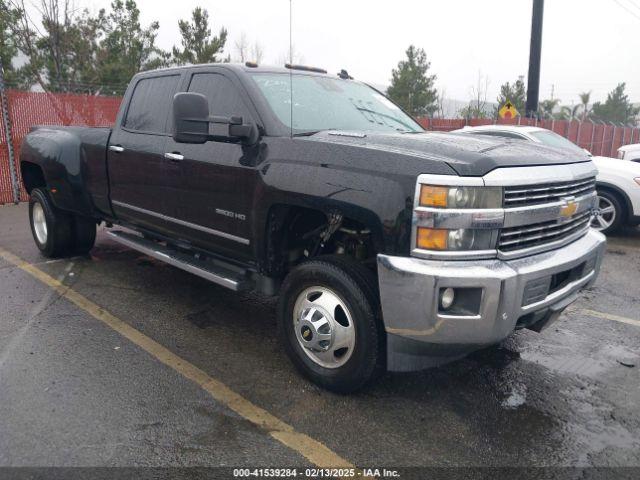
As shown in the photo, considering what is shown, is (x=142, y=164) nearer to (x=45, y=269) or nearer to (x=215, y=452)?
(x=45, y=269)

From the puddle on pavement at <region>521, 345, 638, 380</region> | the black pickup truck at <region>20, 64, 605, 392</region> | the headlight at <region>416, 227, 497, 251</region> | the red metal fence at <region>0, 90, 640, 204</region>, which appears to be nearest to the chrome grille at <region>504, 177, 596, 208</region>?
the black pickup truck at <region>20, 64, 605, 392</region>

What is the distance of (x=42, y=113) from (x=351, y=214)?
397 inches

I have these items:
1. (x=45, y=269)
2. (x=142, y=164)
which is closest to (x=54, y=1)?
(x=45, y=269)

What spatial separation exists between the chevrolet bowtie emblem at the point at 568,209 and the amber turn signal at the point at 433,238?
0.91 meters

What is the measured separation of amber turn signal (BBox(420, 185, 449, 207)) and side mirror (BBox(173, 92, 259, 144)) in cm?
135

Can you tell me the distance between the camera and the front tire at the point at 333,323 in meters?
3.08

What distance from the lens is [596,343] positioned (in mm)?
4277

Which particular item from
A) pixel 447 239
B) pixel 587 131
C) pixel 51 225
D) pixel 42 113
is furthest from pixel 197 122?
pixel 587 131

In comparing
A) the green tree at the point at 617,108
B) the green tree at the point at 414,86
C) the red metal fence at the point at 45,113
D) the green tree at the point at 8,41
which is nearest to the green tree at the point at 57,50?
the green tree at the point at 8,41

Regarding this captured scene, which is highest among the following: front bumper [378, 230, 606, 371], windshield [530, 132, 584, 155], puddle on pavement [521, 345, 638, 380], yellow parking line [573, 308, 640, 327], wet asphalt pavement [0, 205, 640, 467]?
windshield [530, 132, 584, 155]

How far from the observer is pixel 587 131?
23.5 m

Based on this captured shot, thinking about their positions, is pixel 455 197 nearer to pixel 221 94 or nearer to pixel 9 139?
pixel 221 94

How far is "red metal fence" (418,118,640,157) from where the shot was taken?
18203 mm

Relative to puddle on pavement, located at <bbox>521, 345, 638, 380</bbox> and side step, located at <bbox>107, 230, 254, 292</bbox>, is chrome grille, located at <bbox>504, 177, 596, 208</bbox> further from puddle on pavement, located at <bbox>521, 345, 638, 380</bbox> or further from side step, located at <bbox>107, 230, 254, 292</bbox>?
side step, located at <bbox>107, 230, 254, 292</bbox>
